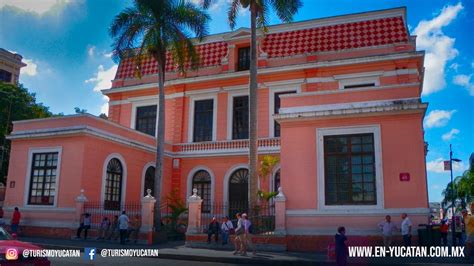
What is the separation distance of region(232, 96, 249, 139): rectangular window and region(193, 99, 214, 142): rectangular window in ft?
4.75

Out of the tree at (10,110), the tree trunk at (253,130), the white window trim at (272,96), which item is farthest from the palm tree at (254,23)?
the tree at (10,110)

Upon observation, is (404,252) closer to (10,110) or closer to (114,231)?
(114,231)

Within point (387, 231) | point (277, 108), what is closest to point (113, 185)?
point (277, 108)

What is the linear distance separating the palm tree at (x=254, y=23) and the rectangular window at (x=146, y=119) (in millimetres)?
8742

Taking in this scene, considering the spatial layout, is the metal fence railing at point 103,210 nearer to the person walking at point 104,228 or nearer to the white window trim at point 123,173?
the white window trim at point 123,173

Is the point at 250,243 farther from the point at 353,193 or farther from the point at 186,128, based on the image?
the point at 186,128

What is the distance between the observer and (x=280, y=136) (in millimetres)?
17344

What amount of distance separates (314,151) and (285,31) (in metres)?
10.8

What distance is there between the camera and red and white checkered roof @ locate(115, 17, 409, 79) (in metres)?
21.2

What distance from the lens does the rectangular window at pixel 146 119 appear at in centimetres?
2489

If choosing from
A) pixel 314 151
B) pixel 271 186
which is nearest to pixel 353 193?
pixel 314 151

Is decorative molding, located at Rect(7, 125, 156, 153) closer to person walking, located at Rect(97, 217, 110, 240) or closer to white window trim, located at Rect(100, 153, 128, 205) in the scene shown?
white window trim, located at Rect(100, 153, 128, 205)

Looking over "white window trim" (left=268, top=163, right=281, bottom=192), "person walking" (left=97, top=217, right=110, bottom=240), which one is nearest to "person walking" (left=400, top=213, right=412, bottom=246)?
"white window trim" (left=268, top=163, right=281, bottom=192)

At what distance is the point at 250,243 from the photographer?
14.2 m
